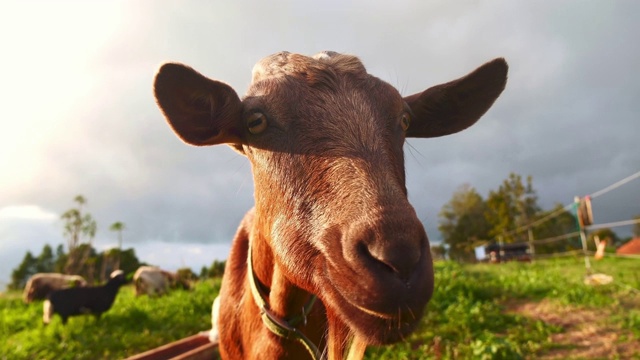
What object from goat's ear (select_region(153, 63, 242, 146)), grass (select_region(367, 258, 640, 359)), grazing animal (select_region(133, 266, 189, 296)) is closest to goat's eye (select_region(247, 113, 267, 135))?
goat's ear (select_region(153, 63, 242, 146))

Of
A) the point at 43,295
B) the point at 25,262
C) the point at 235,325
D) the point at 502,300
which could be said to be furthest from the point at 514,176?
the point at 25,262

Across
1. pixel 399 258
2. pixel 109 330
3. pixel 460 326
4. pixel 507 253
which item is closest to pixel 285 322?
pixel 399 258

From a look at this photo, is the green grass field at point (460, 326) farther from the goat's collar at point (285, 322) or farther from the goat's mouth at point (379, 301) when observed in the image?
the goat's mouth at point (379, 301)

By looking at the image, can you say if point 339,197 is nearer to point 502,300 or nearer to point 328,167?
point 328,167

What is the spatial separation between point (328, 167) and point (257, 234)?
1121 millimetres

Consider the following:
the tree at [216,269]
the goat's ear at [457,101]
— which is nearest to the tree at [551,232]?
the tree at [216,269]

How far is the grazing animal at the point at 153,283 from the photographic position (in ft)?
40.7

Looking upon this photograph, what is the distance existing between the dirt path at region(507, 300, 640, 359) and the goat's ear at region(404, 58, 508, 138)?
159 inches

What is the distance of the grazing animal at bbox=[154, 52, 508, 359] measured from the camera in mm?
1454

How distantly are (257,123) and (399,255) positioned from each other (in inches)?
45.0

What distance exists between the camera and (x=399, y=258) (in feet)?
4.48

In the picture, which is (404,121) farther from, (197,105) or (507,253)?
(507,253)

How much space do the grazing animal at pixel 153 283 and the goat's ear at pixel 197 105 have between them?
1133cm

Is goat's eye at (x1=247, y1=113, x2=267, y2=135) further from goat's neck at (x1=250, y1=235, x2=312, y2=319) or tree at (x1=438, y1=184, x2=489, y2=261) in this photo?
tree at (x1=438, y1=184, x2=489, y2=261)
